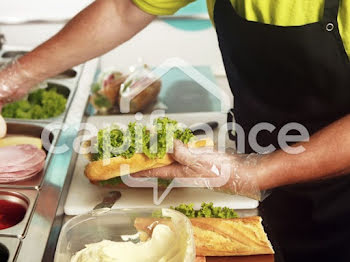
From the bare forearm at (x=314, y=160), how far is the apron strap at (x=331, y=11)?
26cm

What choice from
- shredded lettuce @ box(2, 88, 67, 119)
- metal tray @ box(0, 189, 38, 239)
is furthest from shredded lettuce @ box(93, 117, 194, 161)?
shredded lettuce @ box(2, 88, 67, 119)

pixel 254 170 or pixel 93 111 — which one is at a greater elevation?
pixel 254 170

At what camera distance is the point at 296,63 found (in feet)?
4.80

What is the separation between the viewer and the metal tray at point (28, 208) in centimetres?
136

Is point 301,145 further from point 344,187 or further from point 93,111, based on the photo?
point 93,111

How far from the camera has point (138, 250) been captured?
1.19 metres

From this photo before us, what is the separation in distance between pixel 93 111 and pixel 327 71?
3.49ft

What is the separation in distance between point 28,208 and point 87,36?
0.65m

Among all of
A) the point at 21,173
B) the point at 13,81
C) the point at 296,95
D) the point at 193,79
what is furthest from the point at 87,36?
the point at 193,79

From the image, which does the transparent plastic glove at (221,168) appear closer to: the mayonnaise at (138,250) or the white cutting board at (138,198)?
the white cutting board at (138,198)

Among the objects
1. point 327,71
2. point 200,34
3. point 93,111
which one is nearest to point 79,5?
point 200,34

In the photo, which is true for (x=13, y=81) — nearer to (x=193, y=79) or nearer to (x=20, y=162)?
(x=20, y=162)

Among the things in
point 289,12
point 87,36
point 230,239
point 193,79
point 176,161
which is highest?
point 289,12

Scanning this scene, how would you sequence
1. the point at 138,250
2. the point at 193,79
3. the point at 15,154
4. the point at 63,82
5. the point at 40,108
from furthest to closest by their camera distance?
1. the point at 193,79
2. the point at 63,82
3. the point at 40,108
4. the point at 15,154
5. the point at 138,250
